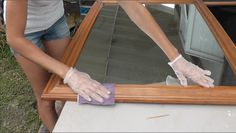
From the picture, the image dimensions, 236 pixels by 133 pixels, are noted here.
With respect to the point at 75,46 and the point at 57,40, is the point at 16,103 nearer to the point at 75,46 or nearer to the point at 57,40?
the point at 57,40

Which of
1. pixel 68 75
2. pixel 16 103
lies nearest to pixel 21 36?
pixel 68 75

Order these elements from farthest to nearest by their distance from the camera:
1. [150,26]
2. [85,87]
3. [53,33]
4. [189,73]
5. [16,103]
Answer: [16,103] → [53,33] → [150,26] → [189,73] → [85,87]

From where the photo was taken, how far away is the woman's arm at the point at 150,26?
1.12 m

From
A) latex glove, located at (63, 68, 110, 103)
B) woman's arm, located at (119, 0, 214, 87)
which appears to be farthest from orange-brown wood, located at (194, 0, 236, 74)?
latex glove, located at (63, 68, 110, 103)

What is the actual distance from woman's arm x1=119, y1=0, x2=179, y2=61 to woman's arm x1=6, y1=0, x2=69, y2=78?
36 cm

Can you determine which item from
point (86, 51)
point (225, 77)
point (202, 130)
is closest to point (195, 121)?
point (202, 130)

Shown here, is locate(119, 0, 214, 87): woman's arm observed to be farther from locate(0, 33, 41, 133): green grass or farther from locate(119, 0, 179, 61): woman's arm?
locate(0, 33, 41, 133): green grass

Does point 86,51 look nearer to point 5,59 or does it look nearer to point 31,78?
point 31,78

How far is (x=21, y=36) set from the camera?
1.00 meters

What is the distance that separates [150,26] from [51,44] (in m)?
0.48

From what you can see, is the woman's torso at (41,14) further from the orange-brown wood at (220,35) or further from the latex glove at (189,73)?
the orange-brown wood at (220,35)

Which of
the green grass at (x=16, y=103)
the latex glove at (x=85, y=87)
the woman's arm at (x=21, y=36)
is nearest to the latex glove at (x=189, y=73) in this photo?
the latex glove at (x=85, y=87)

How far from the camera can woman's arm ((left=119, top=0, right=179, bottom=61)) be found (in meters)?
1.12

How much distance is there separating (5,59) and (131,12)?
209cm
